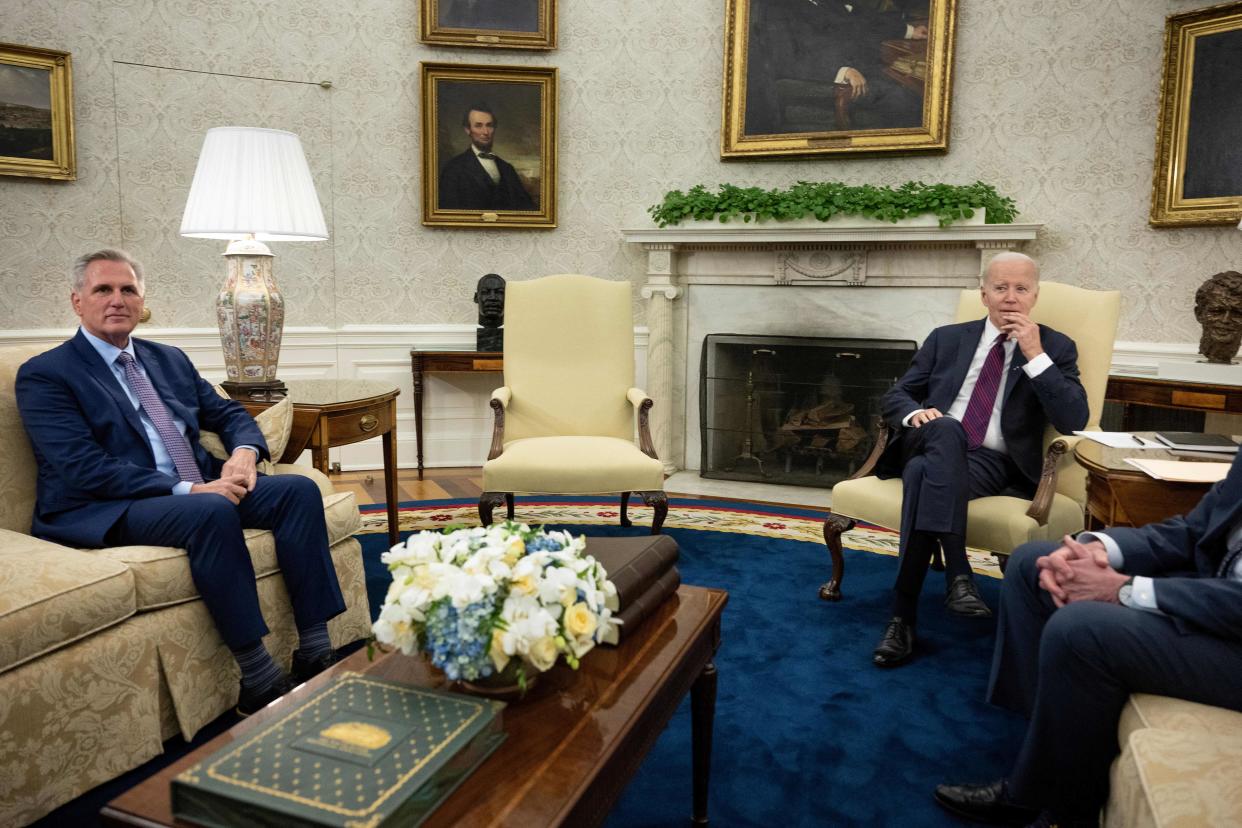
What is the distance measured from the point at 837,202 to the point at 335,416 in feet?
10.0

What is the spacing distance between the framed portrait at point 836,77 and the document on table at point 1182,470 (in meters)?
3.18

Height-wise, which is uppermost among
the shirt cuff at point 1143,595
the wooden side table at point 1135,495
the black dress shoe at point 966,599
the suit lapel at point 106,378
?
the suit lapel at point 106,378

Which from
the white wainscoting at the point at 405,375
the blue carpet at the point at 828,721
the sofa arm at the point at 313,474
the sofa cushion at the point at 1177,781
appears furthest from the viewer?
the white wainscoting at the point at 405,375

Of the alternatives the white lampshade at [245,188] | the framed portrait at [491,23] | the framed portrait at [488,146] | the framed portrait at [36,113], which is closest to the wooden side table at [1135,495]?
the white lampshade at [245,188]

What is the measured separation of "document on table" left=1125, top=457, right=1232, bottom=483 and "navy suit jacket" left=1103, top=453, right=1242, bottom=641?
21cm

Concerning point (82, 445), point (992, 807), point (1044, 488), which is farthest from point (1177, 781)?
point (82, 445)

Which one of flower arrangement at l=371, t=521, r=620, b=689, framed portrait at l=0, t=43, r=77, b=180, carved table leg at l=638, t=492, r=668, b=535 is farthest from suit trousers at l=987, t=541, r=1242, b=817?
framed portrait at l=0, t=43, r=77, b=180

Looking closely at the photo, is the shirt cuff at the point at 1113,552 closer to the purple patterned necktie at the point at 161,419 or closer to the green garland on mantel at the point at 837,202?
the purple patterned necktie at the point at 161,419

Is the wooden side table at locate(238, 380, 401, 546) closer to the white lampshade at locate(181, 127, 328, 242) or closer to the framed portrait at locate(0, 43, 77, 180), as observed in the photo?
the white lampshade at locate(181, 127, 328, 242)

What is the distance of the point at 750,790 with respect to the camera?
2.12 meters

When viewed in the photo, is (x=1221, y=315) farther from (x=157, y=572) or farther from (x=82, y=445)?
(x=82, y=445)

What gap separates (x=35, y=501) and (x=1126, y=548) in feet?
9.50

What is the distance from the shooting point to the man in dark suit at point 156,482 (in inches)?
92.5

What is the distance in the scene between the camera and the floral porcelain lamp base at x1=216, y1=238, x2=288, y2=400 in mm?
3434
